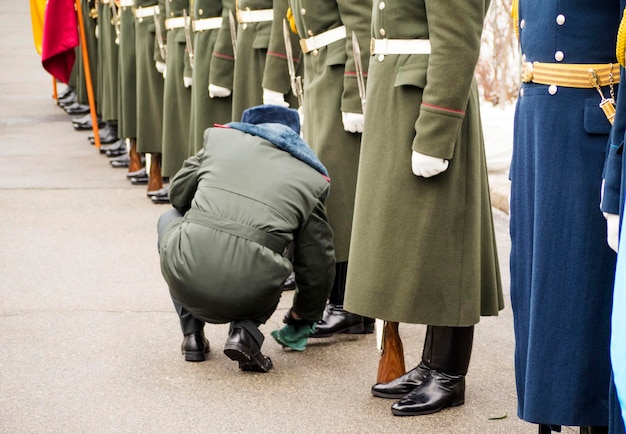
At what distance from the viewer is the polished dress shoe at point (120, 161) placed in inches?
406

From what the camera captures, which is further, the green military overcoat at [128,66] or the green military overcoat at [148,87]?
the green military overcoat at [128,66]

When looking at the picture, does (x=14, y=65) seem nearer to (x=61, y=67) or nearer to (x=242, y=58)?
(x=61, y=67)

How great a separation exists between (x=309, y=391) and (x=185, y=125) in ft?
12.8

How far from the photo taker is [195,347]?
190 inches

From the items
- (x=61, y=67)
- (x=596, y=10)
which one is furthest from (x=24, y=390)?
(x=61, y=67)

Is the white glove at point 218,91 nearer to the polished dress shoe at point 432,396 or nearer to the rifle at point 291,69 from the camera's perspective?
the rifle at point 291,69

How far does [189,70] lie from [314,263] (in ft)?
11.2

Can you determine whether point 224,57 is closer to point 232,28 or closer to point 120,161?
point 232,28

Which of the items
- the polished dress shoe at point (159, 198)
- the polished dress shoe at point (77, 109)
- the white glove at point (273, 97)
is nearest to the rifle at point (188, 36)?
the polished dress shoe at point (159, 198)

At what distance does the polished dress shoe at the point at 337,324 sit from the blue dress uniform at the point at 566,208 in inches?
74.8

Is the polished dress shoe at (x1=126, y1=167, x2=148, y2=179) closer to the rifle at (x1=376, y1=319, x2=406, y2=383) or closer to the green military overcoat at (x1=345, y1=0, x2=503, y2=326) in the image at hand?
the rifle at (x1=376, y1=319, x2=406, y2=383)

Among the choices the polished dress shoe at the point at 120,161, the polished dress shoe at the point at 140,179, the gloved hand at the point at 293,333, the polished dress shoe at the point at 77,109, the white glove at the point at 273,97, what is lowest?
the polished dress shoe at the point at 77,109

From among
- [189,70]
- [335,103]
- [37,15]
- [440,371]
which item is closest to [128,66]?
[189,70]

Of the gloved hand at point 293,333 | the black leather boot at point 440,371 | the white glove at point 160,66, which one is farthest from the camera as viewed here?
the white glove at point 160,66
